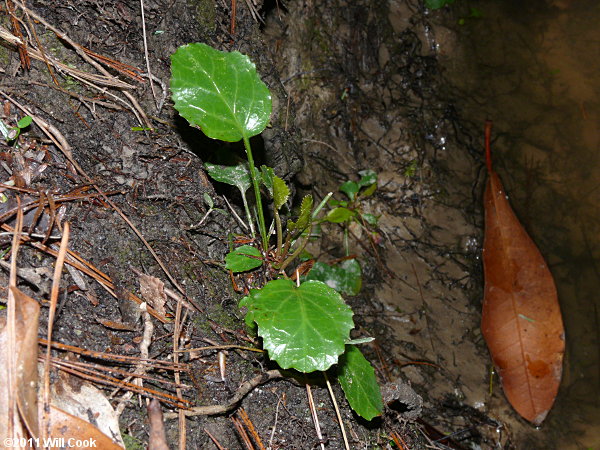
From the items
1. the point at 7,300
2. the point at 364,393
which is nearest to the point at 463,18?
the point at 364,393

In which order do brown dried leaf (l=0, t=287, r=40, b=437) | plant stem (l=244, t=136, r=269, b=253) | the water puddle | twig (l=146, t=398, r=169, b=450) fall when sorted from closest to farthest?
brown dried leaf (l=0, t=287, r=40, b=437) < twig (l=146, t=398, r=169, b=450) < plant stem (l=244, t=136, r=269, b=253) < the water puddle

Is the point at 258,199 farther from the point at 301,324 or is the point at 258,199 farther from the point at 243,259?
the point at 301,324

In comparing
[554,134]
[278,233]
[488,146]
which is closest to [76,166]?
[278,233]

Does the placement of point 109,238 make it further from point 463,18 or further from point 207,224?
point 463,18

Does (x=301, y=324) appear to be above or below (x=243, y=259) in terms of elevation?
below

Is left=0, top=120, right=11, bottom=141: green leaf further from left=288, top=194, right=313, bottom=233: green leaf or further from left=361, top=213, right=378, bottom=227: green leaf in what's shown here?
left=361, top=213, right=378, bottom=227: green leaf

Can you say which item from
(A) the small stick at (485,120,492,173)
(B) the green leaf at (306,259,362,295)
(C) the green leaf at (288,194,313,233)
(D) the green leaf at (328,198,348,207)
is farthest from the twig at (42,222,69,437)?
(A) the small stick at (485,120,492,173)

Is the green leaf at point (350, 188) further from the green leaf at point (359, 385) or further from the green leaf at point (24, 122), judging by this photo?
the green leaf at point (24, 122)
